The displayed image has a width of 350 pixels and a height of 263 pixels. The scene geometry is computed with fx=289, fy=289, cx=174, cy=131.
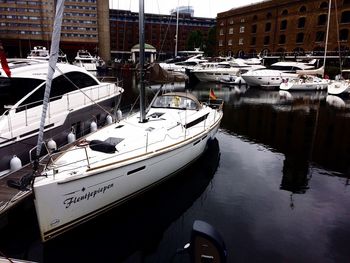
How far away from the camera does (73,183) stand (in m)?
6.51

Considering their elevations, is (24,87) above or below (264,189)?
above

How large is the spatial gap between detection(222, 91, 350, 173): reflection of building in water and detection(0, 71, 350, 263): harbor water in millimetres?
129

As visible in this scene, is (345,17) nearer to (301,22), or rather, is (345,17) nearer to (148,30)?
(301,22)

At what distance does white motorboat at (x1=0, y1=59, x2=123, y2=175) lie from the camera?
908 cm

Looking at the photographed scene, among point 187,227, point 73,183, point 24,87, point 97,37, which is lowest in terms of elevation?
point 187,227

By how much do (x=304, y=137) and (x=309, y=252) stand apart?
10.5 meters

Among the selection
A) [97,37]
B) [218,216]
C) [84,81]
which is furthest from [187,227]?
[97,37]

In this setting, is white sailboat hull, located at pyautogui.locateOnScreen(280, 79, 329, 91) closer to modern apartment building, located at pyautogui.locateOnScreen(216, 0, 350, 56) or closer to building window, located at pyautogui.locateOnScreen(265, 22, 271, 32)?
modern apartment building, located at pyautogui.locateOnScreen(216, 0, 350, 56)

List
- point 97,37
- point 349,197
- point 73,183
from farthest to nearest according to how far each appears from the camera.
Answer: point 97,37, point 349,197, point 73,183

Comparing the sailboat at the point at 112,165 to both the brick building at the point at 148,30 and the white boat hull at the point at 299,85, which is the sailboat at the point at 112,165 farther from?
the brick building at the point at 148,30

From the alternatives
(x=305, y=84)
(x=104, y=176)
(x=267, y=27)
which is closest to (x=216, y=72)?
(x=305, y=84)

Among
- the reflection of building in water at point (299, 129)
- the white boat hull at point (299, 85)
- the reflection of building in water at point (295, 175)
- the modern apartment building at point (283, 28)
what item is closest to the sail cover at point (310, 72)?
the white boat hull at point (299, 85)

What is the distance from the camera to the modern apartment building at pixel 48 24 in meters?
75.6

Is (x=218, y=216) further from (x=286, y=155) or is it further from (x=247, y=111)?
(x=247, y=111)
